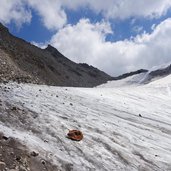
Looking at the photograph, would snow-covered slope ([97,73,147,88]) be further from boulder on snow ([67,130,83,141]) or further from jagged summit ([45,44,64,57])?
boulder on snow ([67,130,83,141])

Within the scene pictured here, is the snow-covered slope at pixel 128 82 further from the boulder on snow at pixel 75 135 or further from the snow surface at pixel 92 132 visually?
the boulder on snow at pixel 75 135

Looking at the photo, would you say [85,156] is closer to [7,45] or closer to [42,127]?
[42,127]

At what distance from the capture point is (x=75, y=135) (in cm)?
1614

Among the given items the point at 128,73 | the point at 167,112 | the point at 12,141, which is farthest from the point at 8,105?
the point at 128,73

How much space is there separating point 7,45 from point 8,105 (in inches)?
1638

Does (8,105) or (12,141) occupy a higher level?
(8,105)

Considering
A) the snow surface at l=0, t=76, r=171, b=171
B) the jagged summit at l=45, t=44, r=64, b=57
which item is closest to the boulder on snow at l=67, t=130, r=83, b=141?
the snow surface at l=0, t=76, r=171, b=171

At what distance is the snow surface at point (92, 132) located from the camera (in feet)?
47.2

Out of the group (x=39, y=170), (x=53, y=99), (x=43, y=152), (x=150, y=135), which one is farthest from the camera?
(x=53, y=99)

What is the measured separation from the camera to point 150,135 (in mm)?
19859

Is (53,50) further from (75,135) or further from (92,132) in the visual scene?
(75,135)

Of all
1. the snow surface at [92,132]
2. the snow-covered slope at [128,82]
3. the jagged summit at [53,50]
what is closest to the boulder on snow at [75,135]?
the snow surface at [92,132]

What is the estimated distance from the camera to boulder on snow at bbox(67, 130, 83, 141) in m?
15.9

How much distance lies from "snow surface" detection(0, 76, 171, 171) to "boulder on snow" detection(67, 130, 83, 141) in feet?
0.75
